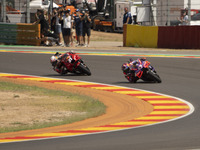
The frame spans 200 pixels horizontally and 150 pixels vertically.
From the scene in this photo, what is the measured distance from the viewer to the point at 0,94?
14406 mm

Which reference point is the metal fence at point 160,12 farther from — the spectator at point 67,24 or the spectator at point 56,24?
the spectator at point 67,24

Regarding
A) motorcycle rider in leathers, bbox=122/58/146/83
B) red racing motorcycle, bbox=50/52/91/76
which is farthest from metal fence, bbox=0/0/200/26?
motorcycle rider in leathers, bbox=122/58/146/83

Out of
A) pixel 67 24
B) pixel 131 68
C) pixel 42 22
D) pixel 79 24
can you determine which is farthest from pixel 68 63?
pixel 42 22

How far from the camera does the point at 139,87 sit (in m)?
15.4

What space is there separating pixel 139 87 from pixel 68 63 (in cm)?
280

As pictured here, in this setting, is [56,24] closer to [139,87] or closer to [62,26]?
[62,26]

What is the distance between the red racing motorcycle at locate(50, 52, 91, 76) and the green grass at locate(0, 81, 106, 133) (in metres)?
1.86

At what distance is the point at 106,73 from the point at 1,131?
9.37 meters

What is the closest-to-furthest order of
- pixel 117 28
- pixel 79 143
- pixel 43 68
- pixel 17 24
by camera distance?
pixel 79 143 < pixel 43 68 < pixel 17 24 < pixel 117 28

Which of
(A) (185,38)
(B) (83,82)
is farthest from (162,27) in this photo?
(B) (83,82)

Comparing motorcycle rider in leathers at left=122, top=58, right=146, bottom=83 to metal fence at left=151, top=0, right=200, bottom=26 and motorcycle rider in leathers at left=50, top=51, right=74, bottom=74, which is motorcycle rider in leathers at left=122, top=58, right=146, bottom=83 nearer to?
motorcycle rider in leathers at left=50, top=51, right=74, bottom=74

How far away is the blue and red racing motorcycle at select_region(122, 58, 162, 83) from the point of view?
1569 centimetres

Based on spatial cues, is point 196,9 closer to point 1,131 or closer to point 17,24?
point 17,24

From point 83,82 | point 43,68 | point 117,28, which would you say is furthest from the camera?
point 117,28
